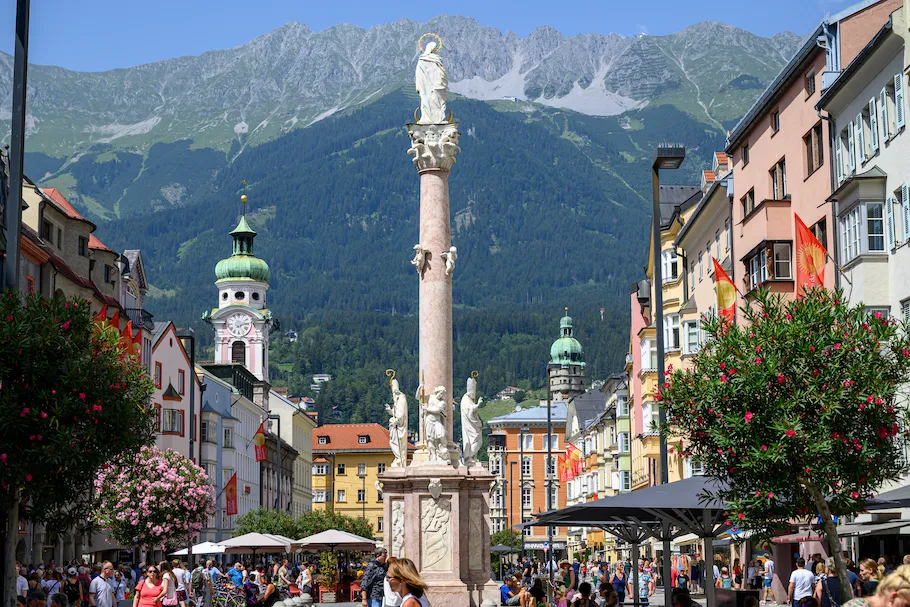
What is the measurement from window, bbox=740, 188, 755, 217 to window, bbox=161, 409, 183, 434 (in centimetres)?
4056

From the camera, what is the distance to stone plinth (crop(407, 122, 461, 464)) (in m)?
35.6

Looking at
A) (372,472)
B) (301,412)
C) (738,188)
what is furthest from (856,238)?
(372,472)

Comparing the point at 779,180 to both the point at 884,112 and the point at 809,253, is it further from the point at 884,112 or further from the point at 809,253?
the point at 809,253

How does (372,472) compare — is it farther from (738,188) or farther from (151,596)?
(151,596)

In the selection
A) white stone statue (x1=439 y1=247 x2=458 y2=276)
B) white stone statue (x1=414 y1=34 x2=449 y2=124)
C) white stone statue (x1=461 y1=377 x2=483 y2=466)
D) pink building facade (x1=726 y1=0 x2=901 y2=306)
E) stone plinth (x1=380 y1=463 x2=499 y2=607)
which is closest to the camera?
stone plinth (x1=380 y1=463 x2=499 y2=607)

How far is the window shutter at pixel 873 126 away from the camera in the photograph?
3750cm

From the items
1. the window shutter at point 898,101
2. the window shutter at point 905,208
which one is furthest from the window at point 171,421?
the window shutter at point 898,101

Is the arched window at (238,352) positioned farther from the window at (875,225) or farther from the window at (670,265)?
the window at (875,225)

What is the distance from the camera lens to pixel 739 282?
5228cm

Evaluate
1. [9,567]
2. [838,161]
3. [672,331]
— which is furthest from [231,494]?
[9,567]

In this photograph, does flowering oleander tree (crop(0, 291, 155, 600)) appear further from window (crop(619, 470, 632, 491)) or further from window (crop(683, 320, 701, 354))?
window (crop(619, 470, 632, 491))

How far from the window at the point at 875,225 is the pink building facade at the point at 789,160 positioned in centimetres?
310

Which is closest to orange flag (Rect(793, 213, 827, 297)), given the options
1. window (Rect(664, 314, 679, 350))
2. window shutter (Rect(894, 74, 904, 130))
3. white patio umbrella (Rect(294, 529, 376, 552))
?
window shutter (Rect(894, 74, 904, 130))

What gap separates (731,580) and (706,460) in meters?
25.4
